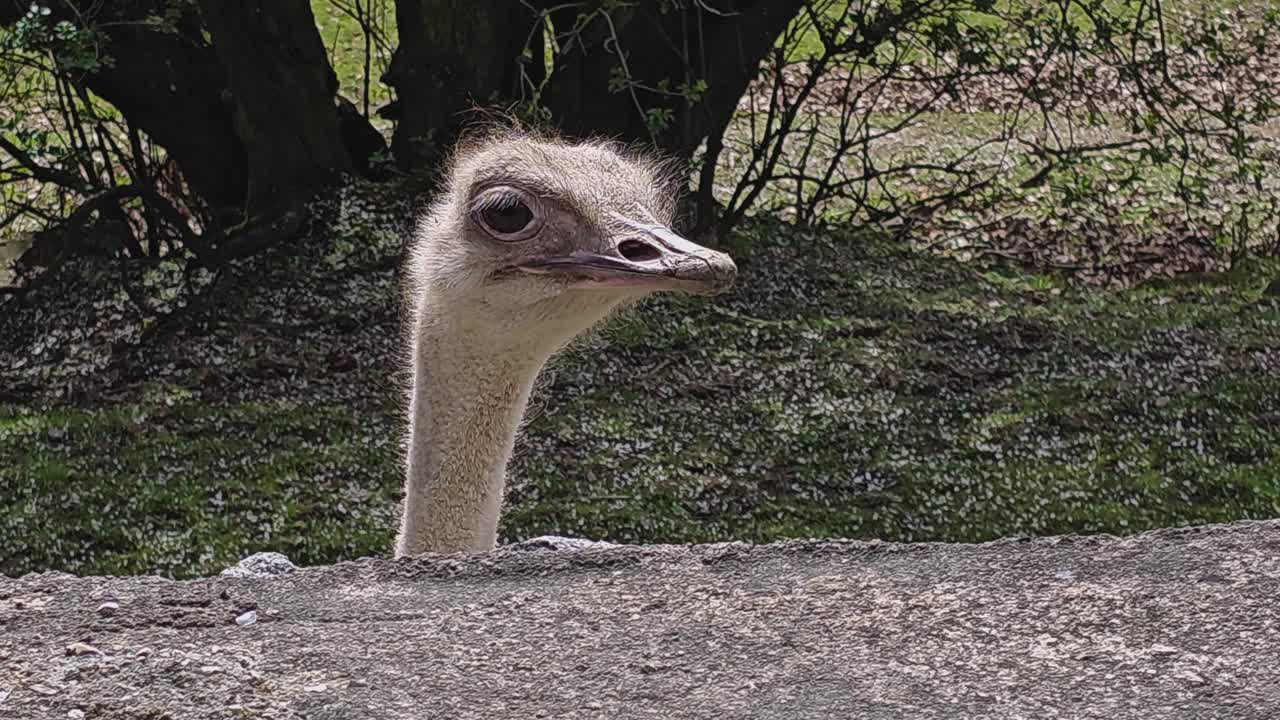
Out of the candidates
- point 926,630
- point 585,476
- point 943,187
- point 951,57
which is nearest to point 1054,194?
point 943,187

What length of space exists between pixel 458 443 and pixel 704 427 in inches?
126

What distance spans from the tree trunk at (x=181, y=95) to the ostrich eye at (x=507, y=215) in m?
4.55

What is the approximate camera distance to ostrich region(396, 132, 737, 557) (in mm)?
3682

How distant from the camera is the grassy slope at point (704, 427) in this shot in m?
6.07

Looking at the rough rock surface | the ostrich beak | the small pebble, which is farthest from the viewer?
the ostrich beak

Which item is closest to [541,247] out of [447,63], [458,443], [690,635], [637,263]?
[637,263]

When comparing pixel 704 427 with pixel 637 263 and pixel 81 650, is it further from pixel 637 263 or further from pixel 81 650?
pixel 81 650

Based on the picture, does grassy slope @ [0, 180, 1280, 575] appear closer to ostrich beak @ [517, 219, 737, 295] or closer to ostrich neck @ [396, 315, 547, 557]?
ostrich neck @ [396, 315, 547, 557]

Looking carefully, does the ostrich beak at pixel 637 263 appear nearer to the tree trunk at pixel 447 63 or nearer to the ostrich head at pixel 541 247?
the ostrich head at pixel 541 247

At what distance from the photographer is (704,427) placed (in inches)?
274

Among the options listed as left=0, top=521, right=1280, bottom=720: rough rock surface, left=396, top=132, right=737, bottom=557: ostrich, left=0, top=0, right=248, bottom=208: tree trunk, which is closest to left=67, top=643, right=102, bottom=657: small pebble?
left=0, top=521, right=1280, bottom=720: rough rock surface

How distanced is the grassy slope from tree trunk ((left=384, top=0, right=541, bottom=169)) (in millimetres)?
458

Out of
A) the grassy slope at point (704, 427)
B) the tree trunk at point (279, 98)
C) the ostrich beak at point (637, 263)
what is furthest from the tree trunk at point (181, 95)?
the ostrich beak at point (637, 263)

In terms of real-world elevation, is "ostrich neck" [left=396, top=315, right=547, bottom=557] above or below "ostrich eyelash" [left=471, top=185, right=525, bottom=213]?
below
